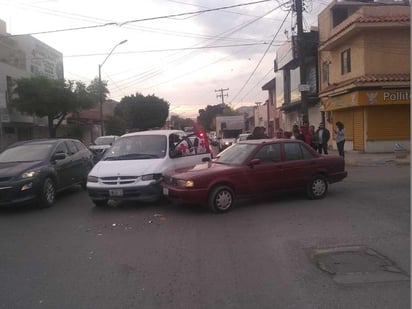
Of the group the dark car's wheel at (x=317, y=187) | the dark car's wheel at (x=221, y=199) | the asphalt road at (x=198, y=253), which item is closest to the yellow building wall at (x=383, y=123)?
the asphalt road at (x=198, y=253)

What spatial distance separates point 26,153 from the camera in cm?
1135

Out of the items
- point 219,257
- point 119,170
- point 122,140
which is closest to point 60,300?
point 219,257

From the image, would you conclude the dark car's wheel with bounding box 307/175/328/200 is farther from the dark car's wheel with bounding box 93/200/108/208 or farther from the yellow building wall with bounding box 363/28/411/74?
the yellow building wall with bounding box 363/28/411/74

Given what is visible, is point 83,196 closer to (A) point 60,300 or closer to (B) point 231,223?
(B) point 231,223

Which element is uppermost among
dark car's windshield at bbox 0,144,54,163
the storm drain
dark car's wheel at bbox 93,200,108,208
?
dark car's windshield at bbox 0,144,54,163

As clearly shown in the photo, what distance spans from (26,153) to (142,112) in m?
59.0

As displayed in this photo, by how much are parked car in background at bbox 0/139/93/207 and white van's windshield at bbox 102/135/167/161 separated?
125cm

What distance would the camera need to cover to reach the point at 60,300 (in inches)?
191

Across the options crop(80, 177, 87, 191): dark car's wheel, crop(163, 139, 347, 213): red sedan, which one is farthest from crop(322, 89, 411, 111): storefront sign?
crop(80, 177, 87, 191): dark car's wheel

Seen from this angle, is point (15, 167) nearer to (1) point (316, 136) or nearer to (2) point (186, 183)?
(2) point (186, 183)

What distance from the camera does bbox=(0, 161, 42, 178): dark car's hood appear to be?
390 inches

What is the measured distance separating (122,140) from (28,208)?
2663mm

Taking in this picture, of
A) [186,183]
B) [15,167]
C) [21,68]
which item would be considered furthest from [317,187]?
[21,68]

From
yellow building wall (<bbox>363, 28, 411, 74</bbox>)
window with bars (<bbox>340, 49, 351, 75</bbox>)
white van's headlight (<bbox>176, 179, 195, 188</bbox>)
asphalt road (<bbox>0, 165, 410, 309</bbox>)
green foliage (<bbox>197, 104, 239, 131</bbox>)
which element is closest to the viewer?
asphalt road (<bbox>0, 165, 410, 309</bbox>)
